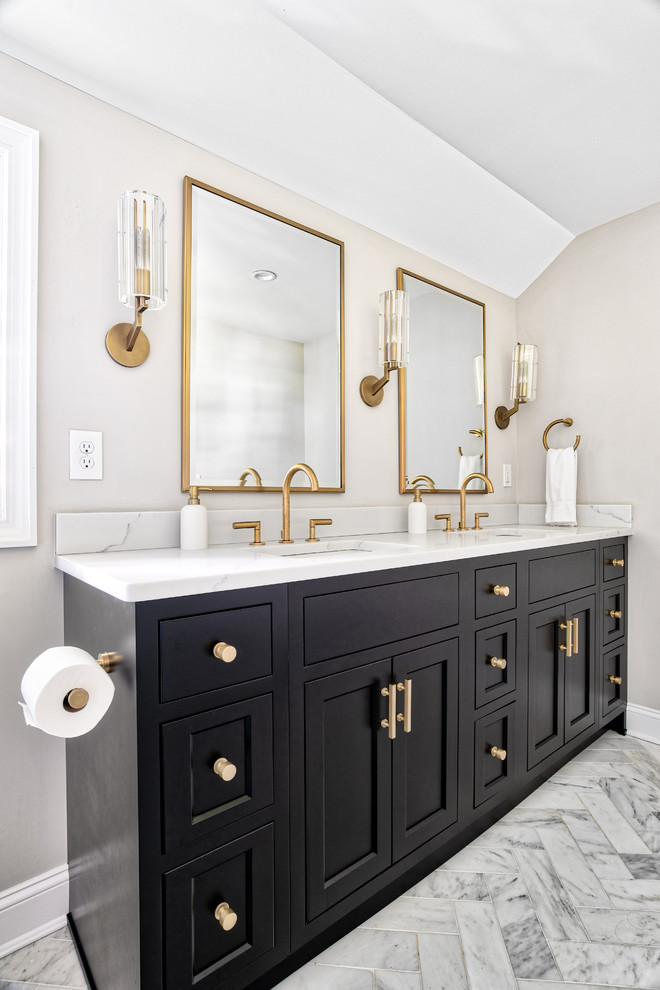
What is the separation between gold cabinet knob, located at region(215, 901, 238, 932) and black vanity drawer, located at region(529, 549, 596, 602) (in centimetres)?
123

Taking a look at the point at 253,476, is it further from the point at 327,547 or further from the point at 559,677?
the point at 559,677

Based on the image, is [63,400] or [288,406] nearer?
[63,400]

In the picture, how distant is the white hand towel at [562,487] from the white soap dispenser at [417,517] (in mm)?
795

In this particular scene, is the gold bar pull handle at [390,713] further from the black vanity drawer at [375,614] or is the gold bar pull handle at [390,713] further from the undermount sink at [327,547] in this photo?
the undermount sink at [327,547]

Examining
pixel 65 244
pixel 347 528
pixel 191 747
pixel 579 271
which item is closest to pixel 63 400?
pixel 65 244

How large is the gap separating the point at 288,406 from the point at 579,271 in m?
1.70

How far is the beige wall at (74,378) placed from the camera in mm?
1255

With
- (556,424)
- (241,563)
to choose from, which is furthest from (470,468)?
(241,563)

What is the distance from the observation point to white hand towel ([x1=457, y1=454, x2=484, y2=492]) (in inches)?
95.8

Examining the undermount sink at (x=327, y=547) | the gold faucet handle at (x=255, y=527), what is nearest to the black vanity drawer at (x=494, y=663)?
the undermount sink at (x=327, y=547)

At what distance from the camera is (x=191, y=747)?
3.06 ft

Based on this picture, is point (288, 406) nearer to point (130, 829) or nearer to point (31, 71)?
point (31, 71)

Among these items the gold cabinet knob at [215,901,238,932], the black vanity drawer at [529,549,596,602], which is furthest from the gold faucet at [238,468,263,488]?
the gold cabinet knob at [215,901,238,932]

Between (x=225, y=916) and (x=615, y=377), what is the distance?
2.44 metres
